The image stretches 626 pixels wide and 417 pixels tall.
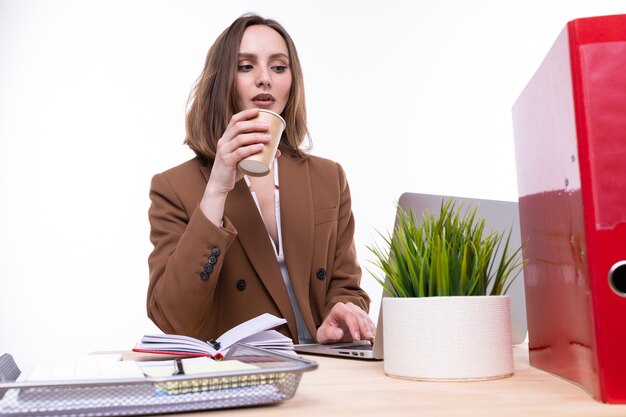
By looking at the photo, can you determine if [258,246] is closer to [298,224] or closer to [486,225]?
[298,224]

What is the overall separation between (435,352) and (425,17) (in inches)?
138

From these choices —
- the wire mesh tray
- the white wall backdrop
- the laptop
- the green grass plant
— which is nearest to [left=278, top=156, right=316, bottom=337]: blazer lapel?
the laptop

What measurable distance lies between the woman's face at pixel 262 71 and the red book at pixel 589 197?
110 centimetres

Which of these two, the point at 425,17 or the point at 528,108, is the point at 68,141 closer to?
the point at 425,17

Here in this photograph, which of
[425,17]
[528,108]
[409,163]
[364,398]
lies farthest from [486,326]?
[425,17]

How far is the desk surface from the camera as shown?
1.67 ft

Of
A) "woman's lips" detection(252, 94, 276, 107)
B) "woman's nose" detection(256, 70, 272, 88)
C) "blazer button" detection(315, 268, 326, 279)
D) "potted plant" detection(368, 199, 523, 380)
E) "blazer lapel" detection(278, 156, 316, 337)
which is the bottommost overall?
"potted plant" detection(368, 199, 523, 380)

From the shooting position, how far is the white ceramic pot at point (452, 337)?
0.65m

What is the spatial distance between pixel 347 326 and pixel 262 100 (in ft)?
2.52

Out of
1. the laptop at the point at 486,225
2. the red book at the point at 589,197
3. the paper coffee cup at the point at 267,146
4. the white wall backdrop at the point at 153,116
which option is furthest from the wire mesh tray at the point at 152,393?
the white wall backdrop at the point at 153,116

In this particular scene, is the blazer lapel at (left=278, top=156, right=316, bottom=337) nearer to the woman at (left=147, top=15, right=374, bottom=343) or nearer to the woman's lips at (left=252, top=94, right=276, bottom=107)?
the woman at (left=147, top=15, right=374, bottom=343)

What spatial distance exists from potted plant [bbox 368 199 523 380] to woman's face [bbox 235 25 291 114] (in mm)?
1062

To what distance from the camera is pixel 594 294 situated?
557mm

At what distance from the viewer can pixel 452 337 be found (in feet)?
2.12
